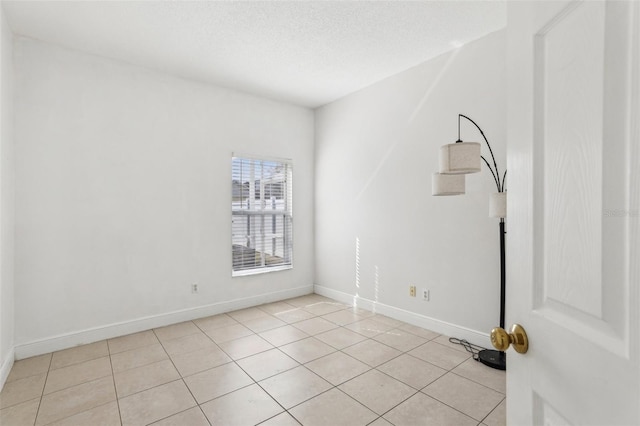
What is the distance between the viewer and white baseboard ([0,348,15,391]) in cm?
243

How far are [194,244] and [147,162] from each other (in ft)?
3.49

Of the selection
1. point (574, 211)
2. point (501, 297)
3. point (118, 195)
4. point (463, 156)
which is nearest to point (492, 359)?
point (501, 297)

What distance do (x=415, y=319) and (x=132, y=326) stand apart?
10.0 ft

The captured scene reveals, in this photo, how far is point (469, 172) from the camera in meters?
2.46

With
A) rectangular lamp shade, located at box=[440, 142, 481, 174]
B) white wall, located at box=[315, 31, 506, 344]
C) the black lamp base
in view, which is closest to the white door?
rectangular lamp shade, located at box=[440, 142, 481, 174]

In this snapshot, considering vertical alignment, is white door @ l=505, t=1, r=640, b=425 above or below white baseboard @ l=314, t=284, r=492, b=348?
above

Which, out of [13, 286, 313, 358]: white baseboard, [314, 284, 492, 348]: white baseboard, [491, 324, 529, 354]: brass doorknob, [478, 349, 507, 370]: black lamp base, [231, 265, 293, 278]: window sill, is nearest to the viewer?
[491, 324, 529, 354]: brass doorknob

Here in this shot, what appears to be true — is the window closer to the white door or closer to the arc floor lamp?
the arc floor lamp

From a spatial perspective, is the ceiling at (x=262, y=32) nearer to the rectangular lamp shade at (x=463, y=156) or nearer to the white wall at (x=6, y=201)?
the white wall at (x=6, y=201)

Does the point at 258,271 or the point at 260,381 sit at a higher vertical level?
the point at 258,271

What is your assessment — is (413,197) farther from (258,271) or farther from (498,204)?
(258,271)

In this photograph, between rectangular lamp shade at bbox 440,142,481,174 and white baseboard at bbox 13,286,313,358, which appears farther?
white baseboard at bbox 13,286,313,358

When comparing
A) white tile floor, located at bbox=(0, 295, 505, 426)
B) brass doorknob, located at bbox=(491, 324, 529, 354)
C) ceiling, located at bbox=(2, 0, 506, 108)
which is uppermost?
ceiling, located at bbox=(2, 0, 506, 108)

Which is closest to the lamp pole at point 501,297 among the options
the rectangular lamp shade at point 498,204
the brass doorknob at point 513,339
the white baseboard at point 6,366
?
the rectangular lamp shade at point 498,204
